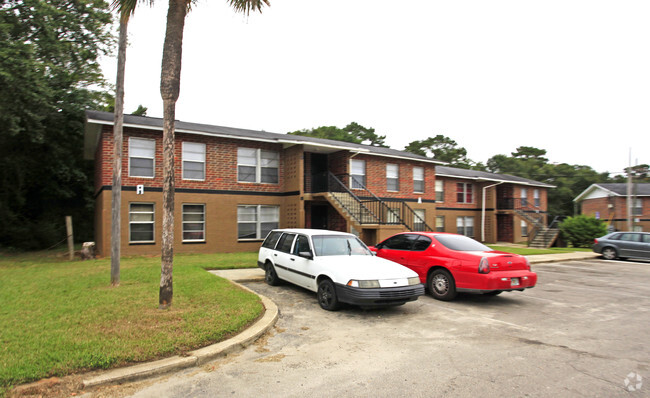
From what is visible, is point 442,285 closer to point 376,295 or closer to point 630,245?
point 376,295

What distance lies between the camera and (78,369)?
13.8 ft

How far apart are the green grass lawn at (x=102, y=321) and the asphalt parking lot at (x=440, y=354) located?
0.65 metres

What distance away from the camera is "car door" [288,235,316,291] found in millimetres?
7910

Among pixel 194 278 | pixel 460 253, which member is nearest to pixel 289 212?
pixel 194 278

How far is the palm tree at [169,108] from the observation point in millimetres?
6469

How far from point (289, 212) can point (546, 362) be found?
581 inches

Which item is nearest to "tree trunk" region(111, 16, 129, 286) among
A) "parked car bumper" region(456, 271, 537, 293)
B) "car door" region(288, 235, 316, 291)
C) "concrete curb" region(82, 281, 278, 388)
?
"car door" region(288, 235, 316, 291)

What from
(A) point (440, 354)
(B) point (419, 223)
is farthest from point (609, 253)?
(A) point (440, 354)

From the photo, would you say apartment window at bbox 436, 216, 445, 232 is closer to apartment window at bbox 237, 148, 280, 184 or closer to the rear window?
apartment window at bbox 237, 148, 280, 184

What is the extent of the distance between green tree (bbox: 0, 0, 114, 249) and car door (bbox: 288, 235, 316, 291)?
1305 cm

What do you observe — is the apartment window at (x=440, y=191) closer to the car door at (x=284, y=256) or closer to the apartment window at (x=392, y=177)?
the apartment window at (x=392, y=177)

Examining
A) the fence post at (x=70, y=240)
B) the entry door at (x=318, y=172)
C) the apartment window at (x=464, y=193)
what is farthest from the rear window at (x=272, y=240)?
the apartment window at (x=464, y=193)

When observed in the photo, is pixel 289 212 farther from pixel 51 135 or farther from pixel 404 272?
pixel 51 135

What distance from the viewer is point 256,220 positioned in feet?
61.3
